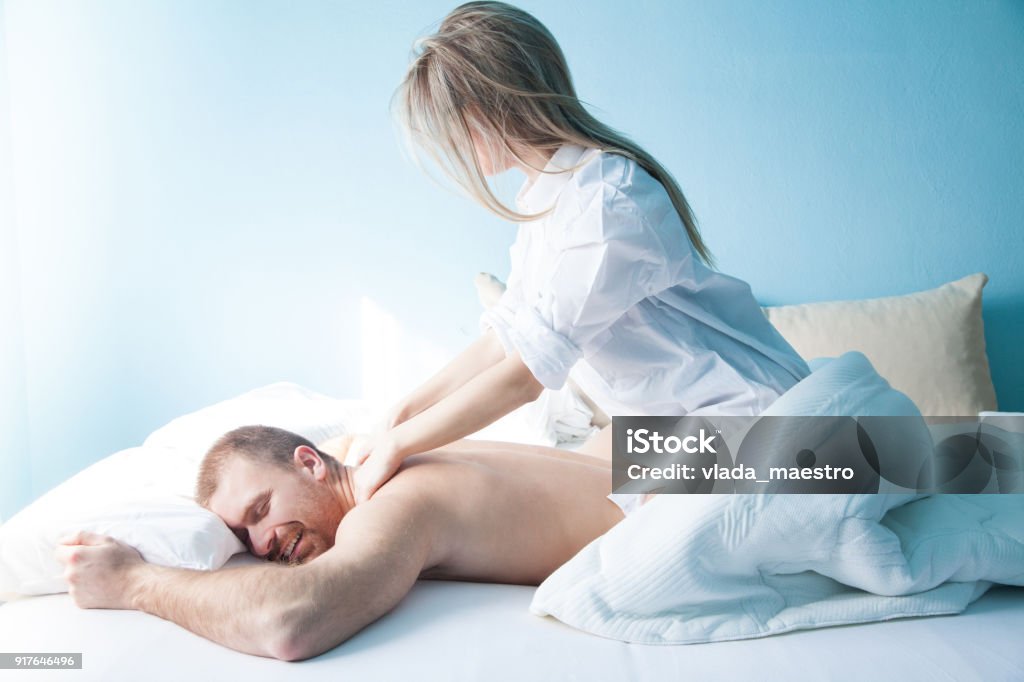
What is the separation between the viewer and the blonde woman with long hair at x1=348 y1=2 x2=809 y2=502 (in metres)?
1.23

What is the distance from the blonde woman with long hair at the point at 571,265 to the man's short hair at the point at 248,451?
115 millimetres

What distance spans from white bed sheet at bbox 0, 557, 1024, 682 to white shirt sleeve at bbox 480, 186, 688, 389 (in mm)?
365

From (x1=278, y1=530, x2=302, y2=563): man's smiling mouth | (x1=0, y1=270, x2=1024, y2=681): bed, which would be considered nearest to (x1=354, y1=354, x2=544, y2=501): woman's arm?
(x1=278, y1=530, x2=302, y2=563): man's smiling mouth

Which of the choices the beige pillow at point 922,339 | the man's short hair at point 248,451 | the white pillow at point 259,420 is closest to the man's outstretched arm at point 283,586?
the man's short hair at point 248,451

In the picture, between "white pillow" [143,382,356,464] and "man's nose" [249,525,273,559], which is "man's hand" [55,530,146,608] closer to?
"man's nose" [249,525,273,559]

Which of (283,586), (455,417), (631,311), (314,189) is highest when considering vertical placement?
(314,189)

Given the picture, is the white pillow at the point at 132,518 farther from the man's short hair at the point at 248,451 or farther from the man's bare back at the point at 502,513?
the man's bare back at the point at 502,513

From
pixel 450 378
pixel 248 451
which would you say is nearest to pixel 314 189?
pixel 450 378

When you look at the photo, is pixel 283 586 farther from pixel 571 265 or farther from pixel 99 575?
pixel 571 265

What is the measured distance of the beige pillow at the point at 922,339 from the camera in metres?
2.20

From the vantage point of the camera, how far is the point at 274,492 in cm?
130

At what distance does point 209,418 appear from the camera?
78.5 inches

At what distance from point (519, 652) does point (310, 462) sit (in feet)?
1.76

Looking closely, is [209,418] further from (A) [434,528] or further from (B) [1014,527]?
(B) [1014,527]
